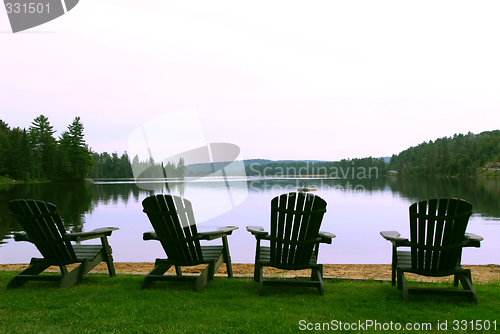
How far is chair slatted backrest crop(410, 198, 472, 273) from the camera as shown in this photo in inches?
127

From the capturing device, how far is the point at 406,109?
95438mm

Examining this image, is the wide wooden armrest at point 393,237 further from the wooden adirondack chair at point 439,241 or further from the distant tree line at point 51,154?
the distant tree line at point 51,154

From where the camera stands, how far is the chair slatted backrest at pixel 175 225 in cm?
370

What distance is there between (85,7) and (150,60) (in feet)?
57.5

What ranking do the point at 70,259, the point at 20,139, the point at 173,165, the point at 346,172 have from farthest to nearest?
the point at 346,172
the point at 20,139
the point at 173,165
the point at 70,259

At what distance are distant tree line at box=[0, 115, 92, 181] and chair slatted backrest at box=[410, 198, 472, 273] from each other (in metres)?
60.5

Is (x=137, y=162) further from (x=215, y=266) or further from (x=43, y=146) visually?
(x=43, y=146)

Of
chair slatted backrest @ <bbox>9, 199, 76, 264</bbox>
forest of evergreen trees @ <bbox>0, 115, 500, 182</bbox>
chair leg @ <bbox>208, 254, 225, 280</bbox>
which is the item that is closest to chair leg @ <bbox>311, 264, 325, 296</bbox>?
chair leg @ <bbox>208, 254, 225, 280</bbox>

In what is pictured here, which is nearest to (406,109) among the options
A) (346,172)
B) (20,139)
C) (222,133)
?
(346,172)

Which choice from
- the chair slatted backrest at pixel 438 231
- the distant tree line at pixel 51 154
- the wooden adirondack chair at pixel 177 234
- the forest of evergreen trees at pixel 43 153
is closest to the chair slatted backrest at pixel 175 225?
the wooden adirondack chair at pixel 177 234

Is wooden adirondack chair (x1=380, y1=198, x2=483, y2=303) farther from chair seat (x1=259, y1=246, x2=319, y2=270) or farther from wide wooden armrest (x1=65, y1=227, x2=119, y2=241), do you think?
wide wooden armrest (x1=65, y1=227, x2=119, y2=241)

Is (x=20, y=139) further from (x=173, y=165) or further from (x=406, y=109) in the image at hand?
(x=406, y=109)

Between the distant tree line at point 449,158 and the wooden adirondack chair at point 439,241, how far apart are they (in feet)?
334

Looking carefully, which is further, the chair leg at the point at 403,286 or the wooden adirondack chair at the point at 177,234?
the wooden adirondack chair at the point at 177,234
